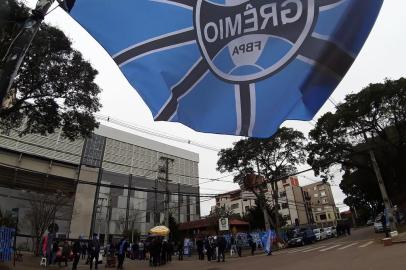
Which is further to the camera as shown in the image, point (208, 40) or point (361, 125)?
point (361, 125)

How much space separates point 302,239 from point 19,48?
32.6 meters

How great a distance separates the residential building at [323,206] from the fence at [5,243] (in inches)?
3460

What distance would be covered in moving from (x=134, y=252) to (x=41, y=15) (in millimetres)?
26589

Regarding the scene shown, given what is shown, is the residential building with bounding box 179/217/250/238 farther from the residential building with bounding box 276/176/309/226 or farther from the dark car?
the residential building with bounding box 276/176/309/226

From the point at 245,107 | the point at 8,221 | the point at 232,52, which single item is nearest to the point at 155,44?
the point at 232,52

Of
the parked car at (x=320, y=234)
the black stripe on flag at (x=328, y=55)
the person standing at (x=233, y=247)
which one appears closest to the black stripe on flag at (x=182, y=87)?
the black stripe on flag at (x=328, y=55)

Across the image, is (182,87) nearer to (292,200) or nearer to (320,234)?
(320,234)

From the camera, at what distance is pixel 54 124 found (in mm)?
15375

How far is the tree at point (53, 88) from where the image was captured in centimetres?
1379

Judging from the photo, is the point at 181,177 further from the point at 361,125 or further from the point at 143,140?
the point at 361,125

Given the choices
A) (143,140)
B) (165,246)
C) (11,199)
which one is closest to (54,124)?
(165,246)

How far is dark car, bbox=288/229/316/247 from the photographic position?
32688 millimetres

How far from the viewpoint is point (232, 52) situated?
407 cm

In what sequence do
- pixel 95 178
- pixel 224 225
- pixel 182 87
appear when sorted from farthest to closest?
pixel 95 178 → pixel 224 225 → pixel 182 87
